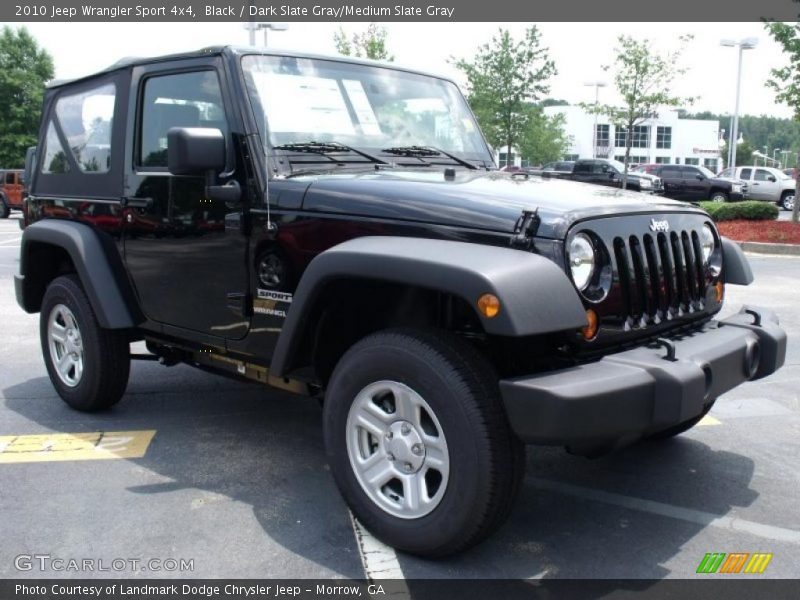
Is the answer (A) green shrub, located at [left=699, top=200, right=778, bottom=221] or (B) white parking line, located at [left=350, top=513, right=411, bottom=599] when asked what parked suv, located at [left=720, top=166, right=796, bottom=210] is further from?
(B) white parking line, located at [left=350, top=513, right=411, bottom=599]

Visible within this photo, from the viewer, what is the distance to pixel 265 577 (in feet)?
9.63

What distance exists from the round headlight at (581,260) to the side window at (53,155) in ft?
11.4

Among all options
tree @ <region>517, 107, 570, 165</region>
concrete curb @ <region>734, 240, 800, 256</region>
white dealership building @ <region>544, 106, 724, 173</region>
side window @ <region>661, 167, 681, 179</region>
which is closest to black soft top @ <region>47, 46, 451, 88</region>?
concrete curb @ <region>734, 240, 800, 256</region>

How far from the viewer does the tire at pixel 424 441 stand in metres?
2.72

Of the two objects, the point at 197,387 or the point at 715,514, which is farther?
the point at 197,387

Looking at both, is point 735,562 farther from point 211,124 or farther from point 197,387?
point 197,387

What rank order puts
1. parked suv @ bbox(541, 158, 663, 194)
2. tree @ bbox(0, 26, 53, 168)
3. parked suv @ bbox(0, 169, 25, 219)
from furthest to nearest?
tree @ bbox(0, 26, 53, 168) < parked suv @ bbox(541, 158, 663, 194) < parked suv @ bbox(0, 169, 25, 219)

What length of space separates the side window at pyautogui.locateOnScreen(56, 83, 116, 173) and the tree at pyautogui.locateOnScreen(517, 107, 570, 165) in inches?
915

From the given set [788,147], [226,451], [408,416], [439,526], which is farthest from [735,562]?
[788,147]

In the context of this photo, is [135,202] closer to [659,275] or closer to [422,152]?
[422,152]

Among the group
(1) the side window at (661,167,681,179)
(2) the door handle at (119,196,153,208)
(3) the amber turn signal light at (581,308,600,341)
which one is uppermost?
(2) the door handle at (119,196,153,208)

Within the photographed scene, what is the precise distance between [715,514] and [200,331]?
103 inches

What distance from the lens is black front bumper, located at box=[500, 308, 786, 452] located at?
257 centimetres

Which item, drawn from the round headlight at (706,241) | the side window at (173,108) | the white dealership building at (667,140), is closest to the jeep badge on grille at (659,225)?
the round headlight at (706,241)
